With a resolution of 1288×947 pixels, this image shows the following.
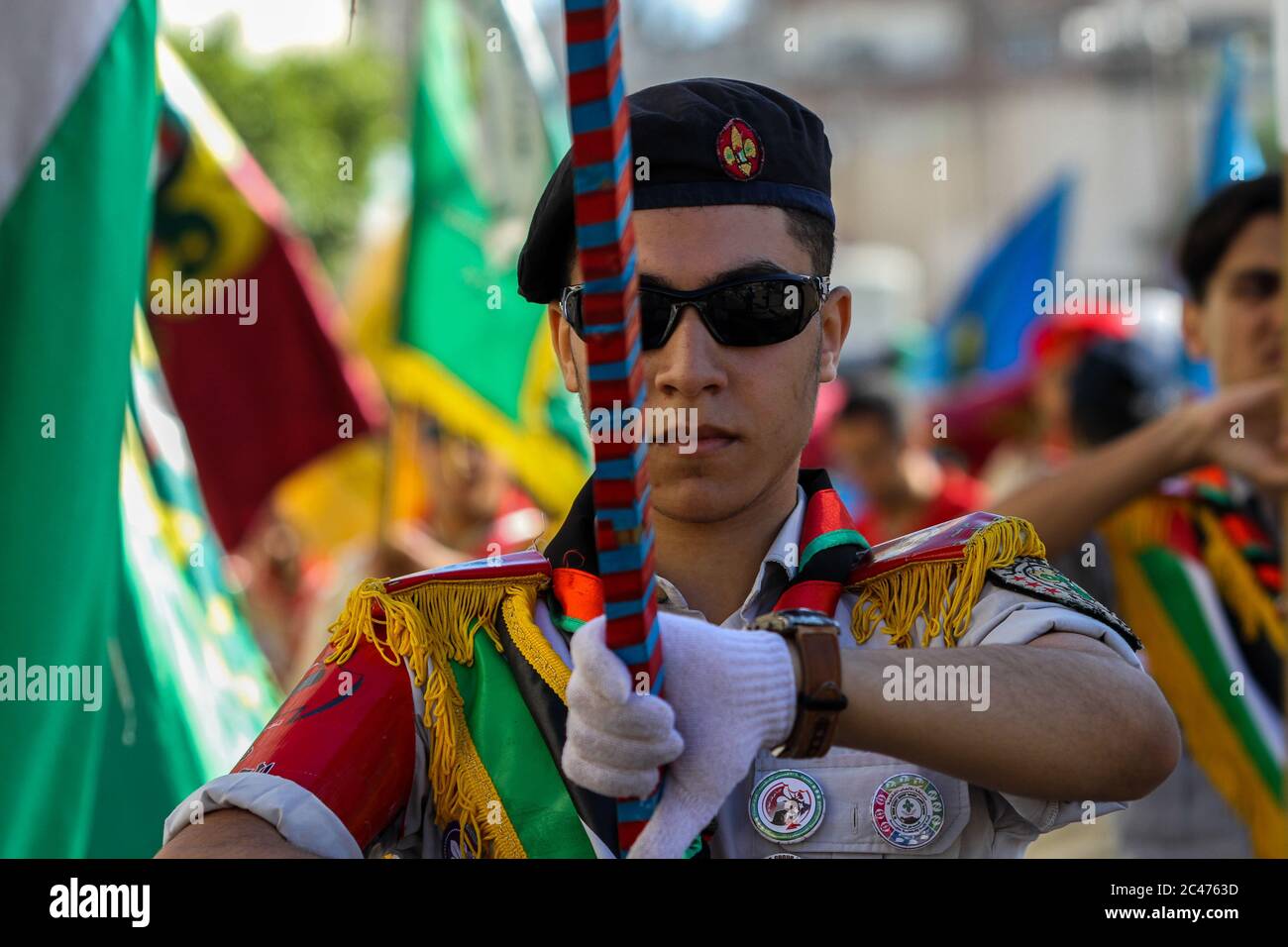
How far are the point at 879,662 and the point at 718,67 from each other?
146ft

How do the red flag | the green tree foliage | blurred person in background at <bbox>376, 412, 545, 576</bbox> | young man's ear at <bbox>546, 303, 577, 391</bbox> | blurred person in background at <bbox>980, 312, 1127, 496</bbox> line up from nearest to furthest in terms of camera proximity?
young man's ear at <bbox>546, 303, 577, 391</bbox>
the red flag
blurred person in background at <bbox>376, 412, 545, 576</bbox>
blurred person in background at <bbox>980, 312, 1127, 496</bbox>
the green tree foliage

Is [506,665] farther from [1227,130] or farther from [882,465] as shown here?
[1227,130]

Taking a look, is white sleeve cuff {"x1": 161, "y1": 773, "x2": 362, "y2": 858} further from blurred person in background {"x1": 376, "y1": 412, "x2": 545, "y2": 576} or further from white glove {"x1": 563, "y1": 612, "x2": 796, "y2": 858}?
blurred person in background {"x1": 376, "y1": 412, "x2": 545, "y2": 576}

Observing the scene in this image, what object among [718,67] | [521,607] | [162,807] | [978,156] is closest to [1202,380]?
[162,807]

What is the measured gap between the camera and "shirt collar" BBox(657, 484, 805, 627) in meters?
2.48

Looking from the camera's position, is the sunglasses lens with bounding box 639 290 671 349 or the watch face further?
the sunglasses lens with bounding box 639 290 671 349

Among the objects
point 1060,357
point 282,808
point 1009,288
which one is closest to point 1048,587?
point 282,808

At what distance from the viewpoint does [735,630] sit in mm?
2047

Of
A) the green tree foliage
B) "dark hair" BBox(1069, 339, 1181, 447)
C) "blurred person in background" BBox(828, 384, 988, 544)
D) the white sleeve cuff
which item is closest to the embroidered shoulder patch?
the white sleeve cuff

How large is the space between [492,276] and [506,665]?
3.83m

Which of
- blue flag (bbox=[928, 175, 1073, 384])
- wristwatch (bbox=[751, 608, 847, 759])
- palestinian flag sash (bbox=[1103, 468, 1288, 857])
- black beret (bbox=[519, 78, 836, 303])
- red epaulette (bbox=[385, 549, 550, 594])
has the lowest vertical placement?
palestinian flag sash (bbox=[1103, 468, 1288, 857])

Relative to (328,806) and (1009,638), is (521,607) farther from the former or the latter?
(1009,638)

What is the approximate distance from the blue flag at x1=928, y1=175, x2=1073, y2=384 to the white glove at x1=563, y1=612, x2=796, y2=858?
9.09 meters

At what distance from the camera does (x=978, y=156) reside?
48.8 m
